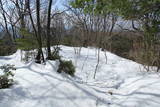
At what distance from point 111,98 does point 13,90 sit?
1.76 m

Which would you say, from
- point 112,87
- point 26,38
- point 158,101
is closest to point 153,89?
point 158,101

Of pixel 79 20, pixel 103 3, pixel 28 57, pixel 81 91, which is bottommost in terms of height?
pixel 81 91

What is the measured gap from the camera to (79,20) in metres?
15.7

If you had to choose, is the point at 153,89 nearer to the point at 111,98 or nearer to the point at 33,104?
the point at 111,98

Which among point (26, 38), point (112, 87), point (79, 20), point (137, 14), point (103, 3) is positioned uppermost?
point (79, 20)

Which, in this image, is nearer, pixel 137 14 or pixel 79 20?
pixel 137 14

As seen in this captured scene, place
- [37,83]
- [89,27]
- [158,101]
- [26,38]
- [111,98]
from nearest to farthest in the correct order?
[158,101] < [37,83] < [111,98] < [26,38] < [89,27]

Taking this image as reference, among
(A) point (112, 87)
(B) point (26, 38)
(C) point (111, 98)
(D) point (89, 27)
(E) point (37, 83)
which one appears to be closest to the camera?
(E) point (37, 83)

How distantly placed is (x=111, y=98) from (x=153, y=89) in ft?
2.53

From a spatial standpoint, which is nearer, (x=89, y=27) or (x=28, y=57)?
(x=28, y=57)

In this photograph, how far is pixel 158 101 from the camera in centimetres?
266

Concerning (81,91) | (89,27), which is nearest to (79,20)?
(89,27)

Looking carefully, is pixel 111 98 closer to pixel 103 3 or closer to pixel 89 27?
pixel 103 3

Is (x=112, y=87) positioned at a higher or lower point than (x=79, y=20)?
lower
